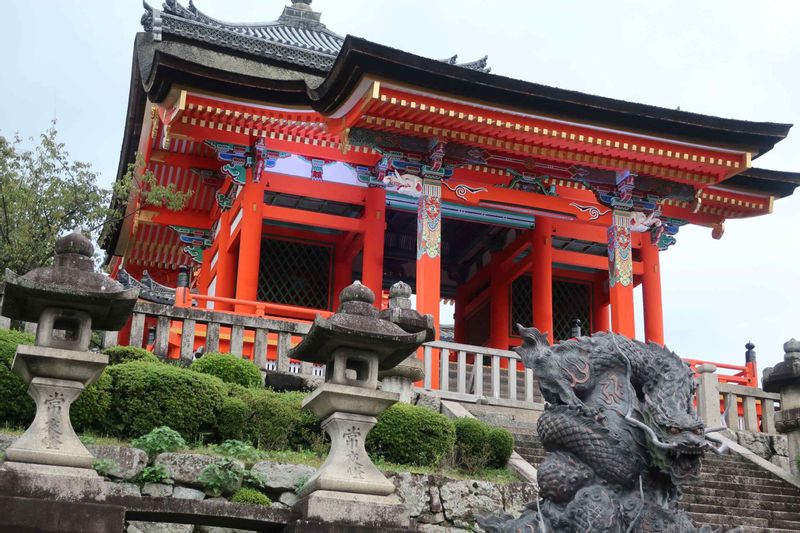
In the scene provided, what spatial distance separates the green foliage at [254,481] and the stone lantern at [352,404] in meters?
1.10

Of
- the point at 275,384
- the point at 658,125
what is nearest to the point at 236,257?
the point at 275,384

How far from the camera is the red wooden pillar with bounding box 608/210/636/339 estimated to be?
15.8 metres

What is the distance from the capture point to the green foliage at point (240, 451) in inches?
351

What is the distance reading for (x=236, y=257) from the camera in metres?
17.6

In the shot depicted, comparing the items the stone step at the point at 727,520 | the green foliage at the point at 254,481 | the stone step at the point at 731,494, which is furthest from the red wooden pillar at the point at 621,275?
the green foliage at the point at 254,481

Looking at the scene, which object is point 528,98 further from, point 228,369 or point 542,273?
point 228,369

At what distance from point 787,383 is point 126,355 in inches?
358

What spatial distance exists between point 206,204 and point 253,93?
4.78 metres

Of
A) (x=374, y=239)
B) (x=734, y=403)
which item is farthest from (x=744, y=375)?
(x=374, y=239)

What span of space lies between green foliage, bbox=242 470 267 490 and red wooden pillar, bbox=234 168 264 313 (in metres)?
7.08

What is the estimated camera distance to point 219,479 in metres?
8.49

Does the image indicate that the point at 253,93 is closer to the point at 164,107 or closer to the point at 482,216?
the point at 164,107

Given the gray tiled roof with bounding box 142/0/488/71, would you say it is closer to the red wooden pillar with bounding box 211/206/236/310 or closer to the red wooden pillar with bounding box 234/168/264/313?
the red wooden pillar with bounding box 211/206/236/310

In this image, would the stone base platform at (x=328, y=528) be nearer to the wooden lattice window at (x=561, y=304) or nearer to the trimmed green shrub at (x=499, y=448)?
the trimmed green shrub at (x=499, y=448)
